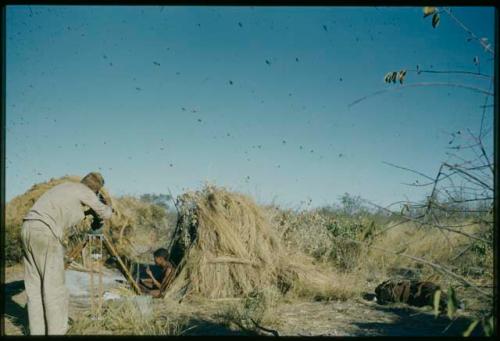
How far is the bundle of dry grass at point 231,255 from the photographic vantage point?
8109 millimetres

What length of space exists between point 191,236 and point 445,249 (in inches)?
288

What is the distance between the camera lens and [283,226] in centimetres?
977

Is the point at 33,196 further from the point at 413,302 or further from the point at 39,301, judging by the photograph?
the point at 413,302

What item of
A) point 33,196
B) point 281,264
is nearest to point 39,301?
point 281,264

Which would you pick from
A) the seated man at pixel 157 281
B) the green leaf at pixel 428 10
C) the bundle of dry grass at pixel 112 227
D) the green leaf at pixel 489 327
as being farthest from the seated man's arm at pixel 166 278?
the green leaf at pixel 428 10

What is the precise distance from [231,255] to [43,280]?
12.8 ft

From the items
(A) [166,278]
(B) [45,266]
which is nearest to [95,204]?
(B) [45,266]

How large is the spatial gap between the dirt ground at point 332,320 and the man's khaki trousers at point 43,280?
869 millimetres

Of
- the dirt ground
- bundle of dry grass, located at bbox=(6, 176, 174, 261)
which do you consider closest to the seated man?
the dirt ground

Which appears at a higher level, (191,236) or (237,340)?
(191,236)

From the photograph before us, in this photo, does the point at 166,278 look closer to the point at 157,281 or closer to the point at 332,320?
the point at 157,281

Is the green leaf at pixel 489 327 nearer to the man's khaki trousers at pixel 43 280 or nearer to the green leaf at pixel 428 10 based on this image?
the green leaf at pixel 428 10

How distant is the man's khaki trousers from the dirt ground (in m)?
0.87
